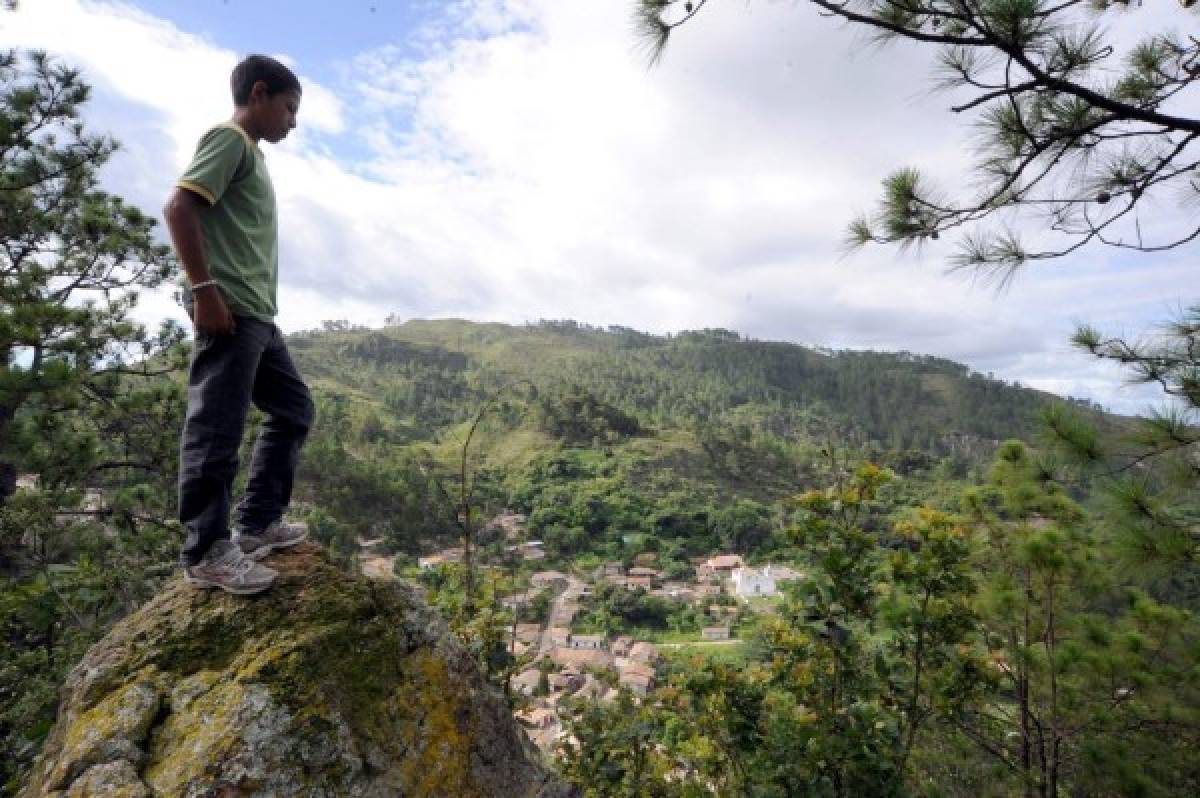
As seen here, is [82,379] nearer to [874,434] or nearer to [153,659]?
[153,659]

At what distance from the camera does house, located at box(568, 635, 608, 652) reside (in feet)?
99.0

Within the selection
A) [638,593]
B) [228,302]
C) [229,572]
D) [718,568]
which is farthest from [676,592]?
[228,302]

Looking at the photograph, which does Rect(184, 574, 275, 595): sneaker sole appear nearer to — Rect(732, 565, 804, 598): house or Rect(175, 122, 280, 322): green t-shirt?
Rect(175, 122, 280, 322): green t-shirt

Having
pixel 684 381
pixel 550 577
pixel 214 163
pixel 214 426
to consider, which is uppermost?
pixel 684 381

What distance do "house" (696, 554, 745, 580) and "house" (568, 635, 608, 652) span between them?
1323 centimetres

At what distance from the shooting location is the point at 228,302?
6.56 feet

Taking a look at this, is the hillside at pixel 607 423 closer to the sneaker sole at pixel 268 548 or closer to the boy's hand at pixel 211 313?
the sneaker sole at pixel 268 548

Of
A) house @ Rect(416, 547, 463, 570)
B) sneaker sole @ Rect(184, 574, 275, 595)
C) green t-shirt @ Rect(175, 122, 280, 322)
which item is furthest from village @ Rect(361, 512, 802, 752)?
green t-shirt @ Rect(175, 122, 280, 322)

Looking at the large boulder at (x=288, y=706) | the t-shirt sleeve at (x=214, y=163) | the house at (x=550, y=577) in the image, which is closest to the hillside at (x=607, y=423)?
the large boulder at (x=288, y=706)

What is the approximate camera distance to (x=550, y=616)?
1367 inches

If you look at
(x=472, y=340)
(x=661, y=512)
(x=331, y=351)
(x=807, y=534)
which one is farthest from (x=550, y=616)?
(x=472, y=340)

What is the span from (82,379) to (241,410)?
5098 mm

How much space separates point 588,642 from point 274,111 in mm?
31776

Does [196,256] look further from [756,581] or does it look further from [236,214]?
[756,581]
